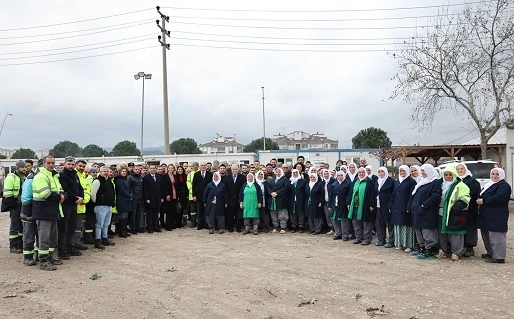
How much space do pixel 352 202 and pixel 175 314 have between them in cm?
538

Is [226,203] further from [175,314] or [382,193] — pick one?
[175,314]

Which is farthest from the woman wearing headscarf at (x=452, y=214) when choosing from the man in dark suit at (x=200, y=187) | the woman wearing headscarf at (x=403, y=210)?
the man in dark suit at (x=200, y=187)

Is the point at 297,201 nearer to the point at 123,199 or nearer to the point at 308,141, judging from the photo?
the point at 123,199

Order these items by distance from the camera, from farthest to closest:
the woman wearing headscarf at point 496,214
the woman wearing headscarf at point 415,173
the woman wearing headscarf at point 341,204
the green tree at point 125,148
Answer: the green tree at point 125,148 → the woman wearing headscarf at point 341,204 → the woman wearing headscarf at point 415,173 → the woman wearing headscarf at point 496,214

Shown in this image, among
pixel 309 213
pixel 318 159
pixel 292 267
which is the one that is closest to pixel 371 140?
pixel 318 159

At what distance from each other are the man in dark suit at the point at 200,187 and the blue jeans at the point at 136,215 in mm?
1548

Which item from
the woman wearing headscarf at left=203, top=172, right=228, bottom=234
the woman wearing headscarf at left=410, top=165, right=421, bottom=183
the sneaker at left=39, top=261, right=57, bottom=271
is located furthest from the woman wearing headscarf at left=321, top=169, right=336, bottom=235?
the sneaker at left=39, top=261, right=57, bottom=271

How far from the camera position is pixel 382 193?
873 cm

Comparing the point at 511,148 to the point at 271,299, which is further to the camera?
the point at 511,148

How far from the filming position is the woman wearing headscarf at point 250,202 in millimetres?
11000

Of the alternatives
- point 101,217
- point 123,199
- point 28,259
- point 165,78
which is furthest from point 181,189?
point 165,78

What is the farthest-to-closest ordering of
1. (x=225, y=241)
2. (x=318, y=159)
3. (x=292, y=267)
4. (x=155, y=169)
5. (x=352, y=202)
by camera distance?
1. (x=318, y=159)
2. (x=155, y=169)
3. (x=225, y=241)
4. (x=352, y=202)
5. (x=292, y=267)

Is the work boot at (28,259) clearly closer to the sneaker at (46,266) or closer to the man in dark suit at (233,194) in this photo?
the sneaker at (46,266)

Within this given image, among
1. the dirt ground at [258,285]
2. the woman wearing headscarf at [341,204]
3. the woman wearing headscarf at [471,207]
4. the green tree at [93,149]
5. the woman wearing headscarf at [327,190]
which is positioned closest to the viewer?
the dirt ground at [258,285]
